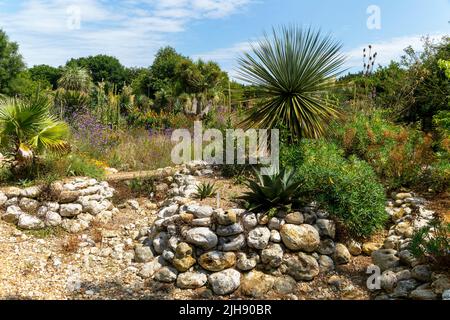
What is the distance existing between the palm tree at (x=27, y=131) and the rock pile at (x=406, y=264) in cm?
536

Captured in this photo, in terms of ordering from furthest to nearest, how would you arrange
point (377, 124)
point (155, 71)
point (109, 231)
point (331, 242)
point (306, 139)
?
point (155, 71)
point (377, 124)
point (306, 139)
point (109, 231)
point (331, 242)

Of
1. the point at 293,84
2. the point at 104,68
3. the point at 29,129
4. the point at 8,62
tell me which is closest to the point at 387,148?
the point at 293,84

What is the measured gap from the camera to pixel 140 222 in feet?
22.6

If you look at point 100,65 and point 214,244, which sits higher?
point 100,65

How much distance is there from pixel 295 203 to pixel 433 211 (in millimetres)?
1965

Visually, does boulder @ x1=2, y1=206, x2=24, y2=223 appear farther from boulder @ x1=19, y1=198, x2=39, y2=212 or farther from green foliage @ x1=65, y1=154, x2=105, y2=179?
green foliage @ x1=65, y1=154, x2=105, y2=179

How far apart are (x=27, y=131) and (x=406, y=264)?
6.15 m

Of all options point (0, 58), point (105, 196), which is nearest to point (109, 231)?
point (105, 196)

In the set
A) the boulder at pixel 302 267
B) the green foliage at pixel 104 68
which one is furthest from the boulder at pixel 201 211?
the green foliage at pixel 104 68

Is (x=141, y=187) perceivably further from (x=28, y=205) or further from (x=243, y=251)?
(x=243, y=251)

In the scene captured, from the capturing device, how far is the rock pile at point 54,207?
6469 mm

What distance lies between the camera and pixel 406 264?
512 cm

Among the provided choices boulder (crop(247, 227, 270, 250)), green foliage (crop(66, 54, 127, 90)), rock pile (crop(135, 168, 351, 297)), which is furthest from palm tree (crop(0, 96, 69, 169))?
green foliage (crop(66, 54, 127, 90))

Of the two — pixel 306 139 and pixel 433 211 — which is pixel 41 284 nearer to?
pixel 306 139
